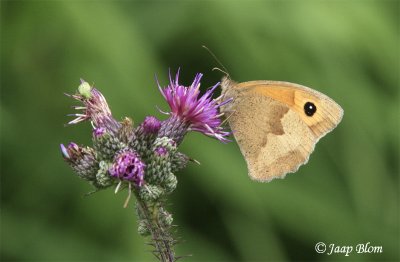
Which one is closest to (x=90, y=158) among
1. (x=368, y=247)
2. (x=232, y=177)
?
(x=232, y=177)

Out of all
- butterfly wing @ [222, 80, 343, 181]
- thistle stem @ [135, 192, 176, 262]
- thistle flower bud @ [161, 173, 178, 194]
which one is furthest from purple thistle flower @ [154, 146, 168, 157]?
butterfly wing @ [222, 80, 343, 181]

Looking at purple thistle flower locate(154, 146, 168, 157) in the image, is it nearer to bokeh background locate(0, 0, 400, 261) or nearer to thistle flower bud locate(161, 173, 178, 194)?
thistle flower bud locate(161, 173, 178, 194)

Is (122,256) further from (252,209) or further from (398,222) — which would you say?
(398,222)

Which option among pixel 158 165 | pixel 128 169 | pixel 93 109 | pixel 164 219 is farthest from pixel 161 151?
pixel 93 109

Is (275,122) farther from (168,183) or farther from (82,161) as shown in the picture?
(82,161)

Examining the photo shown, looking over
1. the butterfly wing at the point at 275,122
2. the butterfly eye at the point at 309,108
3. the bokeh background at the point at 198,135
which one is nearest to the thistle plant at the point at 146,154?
the butterfly wing at the point at 275,122

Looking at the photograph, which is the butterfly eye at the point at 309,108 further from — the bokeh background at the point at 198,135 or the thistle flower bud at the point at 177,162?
the thistle flower bud at the point at 177,162
